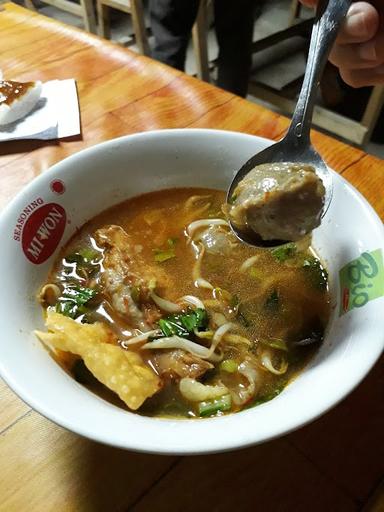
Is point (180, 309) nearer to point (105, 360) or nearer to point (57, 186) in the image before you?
point (105, 360)

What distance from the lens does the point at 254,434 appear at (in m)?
0.70

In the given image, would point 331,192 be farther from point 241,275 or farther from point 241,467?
point 241,467

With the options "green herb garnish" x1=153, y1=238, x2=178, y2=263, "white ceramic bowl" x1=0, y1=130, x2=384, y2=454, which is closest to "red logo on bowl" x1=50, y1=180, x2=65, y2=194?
"white ceramic bowl" x1=0, y1=130, x2=384, y2=454

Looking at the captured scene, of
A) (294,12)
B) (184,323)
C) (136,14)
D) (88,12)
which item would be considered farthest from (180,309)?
(294,12)

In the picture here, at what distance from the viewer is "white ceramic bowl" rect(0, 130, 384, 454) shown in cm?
72

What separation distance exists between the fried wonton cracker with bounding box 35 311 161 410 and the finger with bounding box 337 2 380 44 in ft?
3.13

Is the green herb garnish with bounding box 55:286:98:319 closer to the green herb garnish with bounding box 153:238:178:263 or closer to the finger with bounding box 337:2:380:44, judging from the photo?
the green herb garnish with bounding box 153:238:178:263

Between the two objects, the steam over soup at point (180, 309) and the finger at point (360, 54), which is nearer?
the steam over soup at point (180, 309)

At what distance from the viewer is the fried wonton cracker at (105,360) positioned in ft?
2.79

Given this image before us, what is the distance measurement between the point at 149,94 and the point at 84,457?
137 centimetres

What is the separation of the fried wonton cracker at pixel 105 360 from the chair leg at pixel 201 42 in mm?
2593

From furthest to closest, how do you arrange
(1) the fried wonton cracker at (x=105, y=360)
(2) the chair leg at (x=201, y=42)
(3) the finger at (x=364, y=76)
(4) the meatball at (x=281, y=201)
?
(2) the chair leg at (x=201, y=42), (3) the finger at (x=364, y=76), (4) the meatball at (x=281, y=201), (1) the fried wonton cracker at (x=105, y=360)

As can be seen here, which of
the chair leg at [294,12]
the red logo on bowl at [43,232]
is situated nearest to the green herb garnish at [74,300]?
the red logo on bowl at [43,232]

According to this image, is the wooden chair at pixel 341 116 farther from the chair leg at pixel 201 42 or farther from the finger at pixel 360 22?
the finger at pixel 360 22
